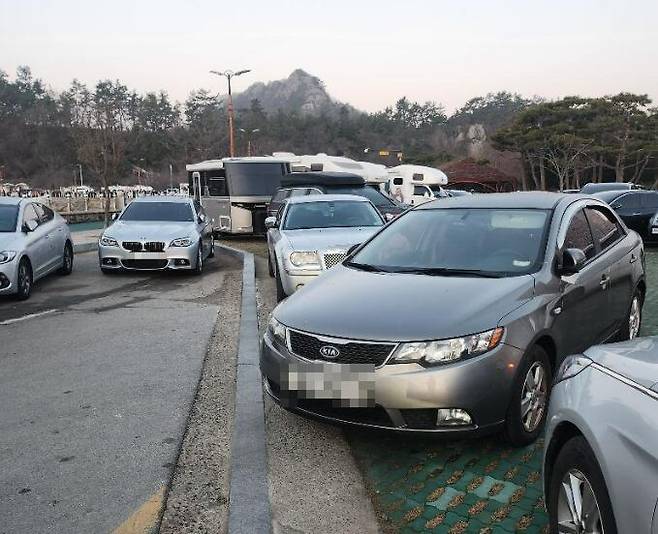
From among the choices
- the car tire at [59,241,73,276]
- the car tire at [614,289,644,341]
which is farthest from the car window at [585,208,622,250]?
the car tire at [59,241,73,276]

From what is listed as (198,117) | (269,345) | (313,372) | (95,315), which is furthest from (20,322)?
(198,117)

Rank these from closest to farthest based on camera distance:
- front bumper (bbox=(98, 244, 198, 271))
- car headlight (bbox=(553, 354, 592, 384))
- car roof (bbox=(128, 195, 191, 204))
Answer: car headlight (bbox=(553, 354, 592, 384))
front bumper (bbox=(98, 244, 198, 271))
car roof (bbox=(128, 195, 191, 204))

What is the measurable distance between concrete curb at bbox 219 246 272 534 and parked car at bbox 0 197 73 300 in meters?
4.42

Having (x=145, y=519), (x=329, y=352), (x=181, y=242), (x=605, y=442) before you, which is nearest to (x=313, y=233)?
(x=181, y=242)

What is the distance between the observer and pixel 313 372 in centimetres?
356

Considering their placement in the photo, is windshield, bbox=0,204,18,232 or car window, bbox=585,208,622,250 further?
windshield, bbox=0,204,18,232

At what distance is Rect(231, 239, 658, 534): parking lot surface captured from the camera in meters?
3.00

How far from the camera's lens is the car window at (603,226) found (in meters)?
5.04

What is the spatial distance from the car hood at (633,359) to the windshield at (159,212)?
423 inches

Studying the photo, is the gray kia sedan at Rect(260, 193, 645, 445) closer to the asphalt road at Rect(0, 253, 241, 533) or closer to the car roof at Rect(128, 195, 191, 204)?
the asphalt road at Rect(0, 253, 241, 533)

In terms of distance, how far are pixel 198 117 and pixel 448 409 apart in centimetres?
9453

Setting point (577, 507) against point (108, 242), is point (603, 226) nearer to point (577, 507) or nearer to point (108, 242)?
point (577, 507)

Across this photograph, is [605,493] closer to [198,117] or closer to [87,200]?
[87,200]

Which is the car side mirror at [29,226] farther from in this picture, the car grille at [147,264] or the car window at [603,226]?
the car window at [603,226]
